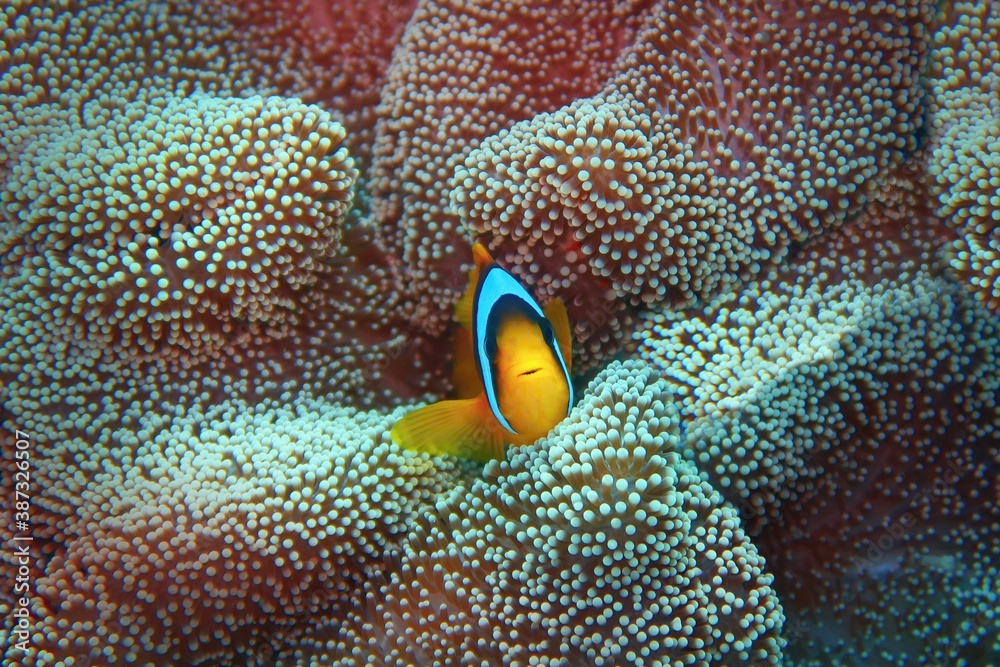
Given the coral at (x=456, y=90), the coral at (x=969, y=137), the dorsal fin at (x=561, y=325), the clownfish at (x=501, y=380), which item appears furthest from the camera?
the coral at (x=456, y=90)

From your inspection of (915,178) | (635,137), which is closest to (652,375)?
(635,137)

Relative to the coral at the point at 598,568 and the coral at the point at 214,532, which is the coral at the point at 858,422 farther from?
the coral at the point at 214,532

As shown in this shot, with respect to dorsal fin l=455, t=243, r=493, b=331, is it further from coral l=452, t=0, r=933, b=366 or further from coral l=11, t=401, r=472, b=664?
coral l=11, t=401, r=472, b=664

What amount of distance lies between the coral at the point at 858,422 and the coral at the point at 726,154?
0.12m

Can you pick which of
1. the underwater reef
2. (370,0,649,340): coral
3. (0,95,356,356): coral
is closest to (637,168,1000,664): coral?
the underwater reef

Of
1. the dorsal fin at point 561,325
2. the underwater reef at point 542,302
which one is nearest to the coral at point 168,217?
the underwater reef at point 542,302

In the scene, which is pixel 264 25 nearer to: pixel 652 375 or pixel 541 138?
pixel 541 138

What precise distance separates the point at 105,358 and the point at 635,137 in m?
1.50

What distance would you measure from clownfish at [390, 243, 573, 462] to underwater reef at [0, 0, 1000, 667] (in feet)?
0.26

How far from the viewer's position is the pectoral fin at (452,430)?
5.17 feet

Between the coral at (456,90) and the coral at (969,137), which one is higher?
the coral at (456,90)

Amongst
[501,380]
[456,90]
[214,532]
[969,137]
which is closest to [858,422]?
[969,137]

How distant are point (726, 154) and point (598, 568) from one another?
1.09 m

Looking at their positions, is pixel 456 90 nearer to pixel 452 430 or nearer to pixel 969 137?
pixel 452 430
